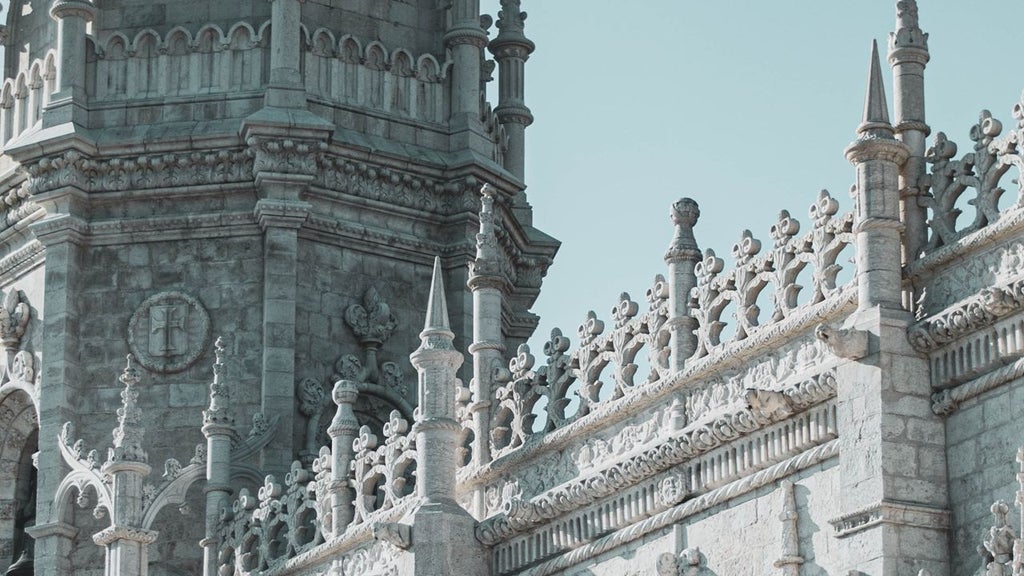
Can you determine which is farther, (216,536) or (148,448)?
(148,448)

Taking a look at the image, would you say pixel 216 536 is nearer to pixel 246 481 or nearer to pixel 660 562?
pixel 246 481

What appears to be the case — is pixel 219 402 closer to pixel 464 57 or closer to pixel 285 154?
pixel 285 154

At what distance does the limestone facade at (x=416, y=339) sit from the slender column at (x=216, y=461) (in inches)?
2.0

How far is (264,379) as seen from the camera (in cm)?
3819

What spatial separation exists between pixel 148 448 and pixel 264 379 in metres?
1.73

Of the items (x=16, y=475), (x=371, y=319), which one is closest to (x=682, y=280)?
(x=371, y=319)

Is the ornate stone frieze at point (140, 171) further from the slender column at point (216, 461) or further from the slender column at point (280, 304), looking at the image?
the slender column at point (216, 461)

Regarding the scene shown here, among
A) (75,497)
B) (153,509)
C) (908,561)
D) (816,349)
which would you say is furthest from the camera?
(75,497)

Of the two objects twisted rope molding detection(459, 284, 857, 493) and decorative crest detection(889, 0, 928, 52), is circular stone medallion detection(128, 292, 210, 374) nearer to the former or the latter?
twisted rope molding detection(459, 284, 857, 493)

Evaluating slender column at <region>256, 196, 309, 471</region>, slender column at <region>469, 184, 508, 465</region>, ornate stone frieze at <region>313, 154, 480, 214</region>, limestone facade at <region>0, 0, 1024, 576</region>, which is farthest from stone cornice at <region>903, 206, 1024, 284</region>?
ornate stone frieze at <region>313, 154, 480, 214</region>

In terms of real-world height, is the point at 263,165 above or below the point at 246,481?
above

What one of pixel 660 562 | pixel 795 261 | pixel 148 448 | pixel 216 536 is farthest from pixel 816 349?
pixel 148 448

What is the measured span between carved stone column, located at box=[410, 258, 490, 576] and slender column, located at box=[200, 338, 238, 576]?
5.26m

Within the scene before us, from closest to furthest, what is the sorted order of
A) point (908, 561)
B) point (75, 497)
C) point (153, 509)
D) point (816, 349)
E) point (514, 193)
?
point (908, 561)
point (816, 349)
point (153, 509)
point (75, 497)
point (514, 193)
